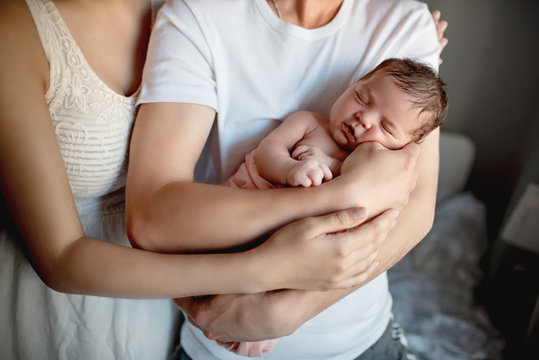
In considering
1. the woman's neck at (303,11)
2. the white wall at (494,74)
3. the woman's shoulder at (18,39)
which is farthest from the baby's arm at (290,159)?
the white wall at (494,74)

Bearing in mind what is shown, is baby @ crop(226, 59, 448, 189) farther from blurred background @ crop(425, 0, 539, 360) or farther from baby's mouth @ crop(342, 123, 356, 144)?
blurred background @ crop(425, 0, 539, 360)

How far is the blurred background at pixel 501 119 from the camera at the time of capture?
177 centimetres

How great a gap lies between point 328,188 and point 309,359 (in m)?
0.47

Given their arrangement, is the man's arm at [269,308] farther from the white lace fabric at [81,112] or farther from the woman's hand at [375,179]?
the white lace fabric at [81,112]

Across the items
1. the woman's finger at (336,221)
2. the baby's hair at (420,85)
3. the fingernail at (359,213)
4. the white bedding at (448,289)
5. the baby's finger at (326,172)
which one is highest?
the baby's hair at (420,85)

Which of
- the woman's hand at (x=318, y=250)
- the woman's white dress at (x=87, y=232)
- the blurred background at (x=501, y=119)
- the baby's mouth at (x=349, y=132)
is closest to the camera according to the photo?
the woman's hand at (x=318, y=250)

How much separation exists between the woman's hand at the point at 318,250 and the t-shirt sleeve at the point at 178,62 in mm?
373

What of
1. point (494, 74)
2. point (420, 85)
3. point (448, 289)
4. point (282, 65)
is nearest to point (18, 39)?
point (282, 65)

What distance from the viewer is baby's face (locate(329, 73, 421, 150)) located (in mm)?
944

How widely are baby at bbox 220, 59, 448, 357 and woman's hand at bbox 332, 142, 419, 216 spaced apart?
68mm

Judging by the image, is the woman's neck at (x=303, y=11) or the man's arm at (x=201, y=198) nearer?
the man's arm at (x=201, y=198)

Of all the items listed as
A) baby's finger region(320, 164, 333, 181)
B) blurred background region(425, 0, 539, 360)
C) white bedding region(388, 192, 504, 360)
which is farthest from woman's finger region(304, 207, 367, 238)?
blurred background region(425, 0, 539, 360)

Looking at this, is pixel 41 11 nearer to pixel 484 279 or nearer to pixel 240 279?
pixel 240 279

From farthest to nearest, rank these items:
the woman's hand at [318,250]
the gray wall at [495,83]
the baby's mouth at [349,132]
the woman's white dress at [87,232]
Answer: the gray wall at [495,83] < the baby's mouth at [349,132] < the woman's white dress at [87,232] < the woman's hand at [318,250]
